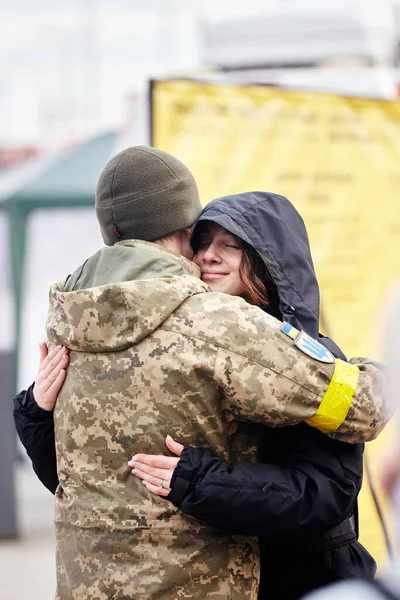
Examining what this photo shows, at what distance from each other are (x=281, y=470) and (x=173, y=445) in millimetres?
268

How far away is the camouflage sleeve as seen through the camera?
2.03 metres

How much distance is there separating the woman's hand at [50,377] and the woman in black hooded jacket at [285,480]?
1.03 feet

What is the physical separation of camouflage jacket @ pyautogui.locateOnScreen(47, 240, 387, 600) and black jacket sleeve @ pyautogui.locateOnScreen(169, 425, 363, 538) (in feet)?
0.19

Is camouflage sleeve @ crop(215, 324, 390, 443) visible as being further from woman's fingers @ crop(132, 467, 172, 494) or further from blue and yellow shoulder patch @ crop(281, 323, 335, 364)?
woman's fingers @ crop(132, 467, 172, 494)

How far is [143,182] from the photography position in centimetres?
228

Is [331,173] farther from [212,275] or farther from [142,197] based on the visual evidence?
[142,197]

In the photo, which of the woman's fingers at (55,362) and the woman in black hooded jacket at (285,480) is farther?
the woman's fingers at (55,362)

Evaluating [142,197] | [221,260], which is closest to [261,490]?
[221,260]

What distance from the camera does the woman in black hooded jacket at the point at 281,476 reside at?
2094 millimetres

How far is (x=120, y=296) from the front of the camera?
2070 millimetres

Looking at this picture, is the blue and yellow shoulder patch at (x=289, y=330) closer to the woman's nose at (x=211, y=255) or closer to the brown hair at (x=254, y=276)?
the brown hair at (x=254, y=276)

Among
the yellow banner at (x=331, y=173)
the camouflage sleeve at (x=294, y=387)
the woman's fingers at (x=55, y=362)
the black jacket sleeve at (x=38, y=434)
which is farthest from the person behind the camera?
the yellow banner at (x=331, y=173)

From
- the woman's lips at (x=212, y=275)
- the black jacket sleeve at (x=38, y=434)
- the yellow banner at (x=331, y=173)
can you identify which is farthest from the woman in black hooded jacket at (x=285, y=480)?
the yellow banner at (x=331, y=173)

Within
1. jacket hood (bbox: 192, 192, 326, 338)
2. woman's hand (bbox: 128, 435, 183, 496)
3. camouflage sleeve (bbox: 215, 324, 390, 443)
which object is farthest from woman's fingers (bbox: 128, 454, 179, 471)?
jacket hood (bbox: 192, 192, 326, 338)
